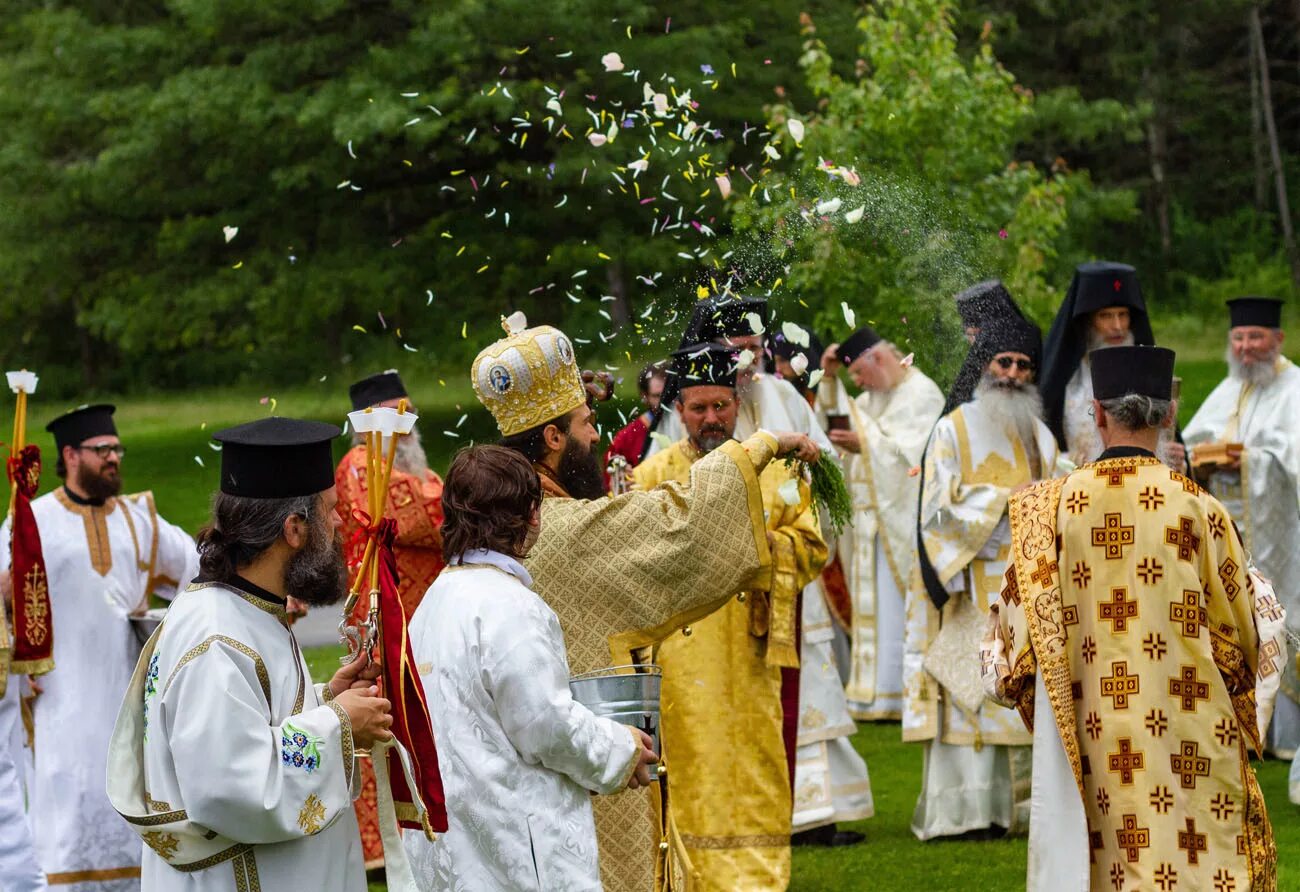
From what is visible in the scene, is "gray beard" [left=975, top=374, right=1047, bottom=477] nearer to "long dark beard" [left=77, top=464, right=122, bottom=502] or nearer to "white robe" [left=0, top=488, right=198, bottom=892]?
"white robe" [left=0, top=488, right=198, bottom=892]

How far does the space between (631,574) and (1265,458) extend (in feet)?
18.7

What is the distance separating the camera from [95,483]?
27.6 ft

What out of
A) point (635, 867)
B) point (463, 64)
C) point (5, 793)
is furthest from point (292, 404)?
point (635, 867)

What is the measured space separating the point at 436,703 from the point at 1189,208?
32.8 m

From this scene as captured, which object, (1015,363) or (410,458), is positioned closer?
(1015,363)

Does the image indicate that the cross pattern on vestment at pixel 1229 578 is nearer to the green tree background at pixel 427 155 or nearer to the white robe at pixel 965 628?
the white robe at pixel 965 628

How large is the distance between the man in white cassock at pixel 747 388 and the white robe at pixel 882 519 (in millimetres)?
2886

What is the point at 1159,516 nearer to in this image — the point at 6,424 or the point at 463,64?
the point at 463,64

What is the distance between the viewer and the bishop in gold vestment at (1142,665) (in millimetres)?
5613

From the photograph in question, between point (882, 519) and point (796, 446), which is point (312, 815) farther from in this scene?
point (882, 519)

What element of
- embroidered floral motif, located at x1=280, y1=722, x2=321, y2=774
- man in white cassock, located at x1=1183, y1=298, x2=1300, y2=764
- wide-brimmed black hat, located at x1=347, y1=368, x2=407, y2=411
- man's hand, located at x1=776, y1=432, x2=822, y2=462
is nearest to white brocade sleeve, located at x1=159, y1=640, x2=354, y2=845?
embroidered floral motif, located at x1=280, y1=722, x2=321, y2=774

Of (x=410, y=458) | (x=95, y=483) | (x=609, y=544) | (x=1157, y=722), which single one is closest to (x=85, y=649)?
(x=95, y=483)

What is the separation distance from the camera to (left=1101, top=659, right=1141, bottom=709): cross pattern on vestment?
5.67m

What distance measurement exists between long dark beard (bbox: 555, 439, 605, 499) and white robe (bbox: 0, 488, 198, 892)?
11.0ft
